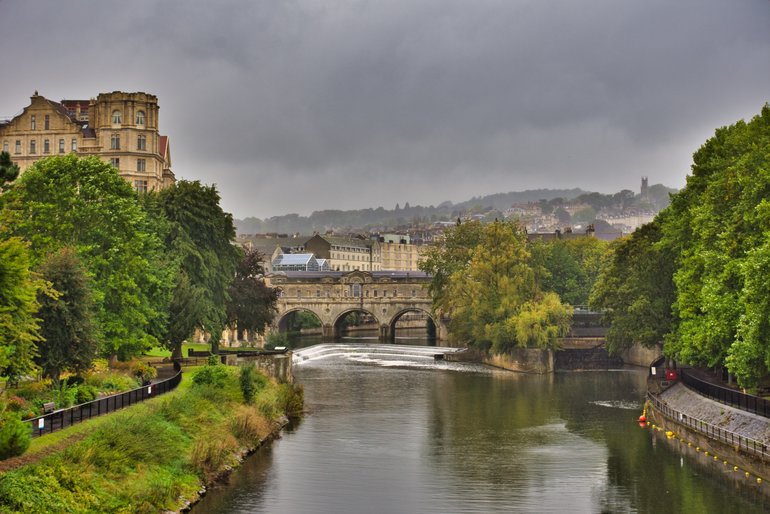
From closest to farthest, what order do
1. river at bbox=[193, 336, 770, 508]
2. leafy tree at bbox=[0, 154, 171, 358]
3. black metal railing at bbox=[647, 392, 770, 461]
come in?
river at bbox=[193, 336, 770, 508]
black metal railing at bbox=[647, 392, 770, 461]
leafy tree at bbox=[0, 154, 171, 358]

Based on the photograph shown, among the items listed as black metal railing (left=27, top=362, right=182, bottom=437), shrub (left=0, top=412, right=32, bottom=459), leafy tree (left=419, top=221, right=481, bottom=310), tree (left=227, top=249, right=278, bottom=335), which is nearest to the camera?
shrub (left=0, top=412, right=32, bottom=459)

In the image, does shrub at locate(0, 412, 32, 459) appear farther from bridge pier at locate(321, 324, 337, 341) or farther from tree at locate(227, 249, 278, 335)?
bridge pier at locate(321, 324, 337, 341)

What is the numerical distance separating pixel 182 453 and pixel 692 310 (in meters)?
31.5

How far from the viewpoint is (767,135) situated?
59.5m

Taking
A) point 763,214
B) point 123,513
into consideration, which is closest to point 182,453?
point 123,513

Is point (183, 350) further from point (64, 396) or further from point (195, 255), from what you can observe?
point (64, 396)

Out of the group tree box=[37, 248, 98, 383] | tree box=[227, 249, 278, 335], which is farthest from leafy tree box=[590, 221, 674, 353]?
tree box=[37, 248, 98, 383]

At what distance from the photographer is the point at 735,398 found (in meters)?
52.9

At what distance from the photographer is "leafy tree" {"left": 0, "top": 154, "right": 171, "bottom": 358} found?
5881cm

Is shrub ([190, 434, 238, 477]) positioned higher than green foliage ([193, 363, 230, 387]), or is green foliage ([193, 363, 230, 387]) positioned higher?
green foliage ([193, 363, 230, 387])

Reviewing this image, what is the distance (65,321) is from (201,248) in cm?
3219

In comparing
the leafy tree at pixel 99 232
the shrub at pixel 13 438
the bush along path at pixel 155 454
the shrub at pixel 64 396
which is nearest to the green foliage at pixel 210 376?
the bush along path at pixel 155 454

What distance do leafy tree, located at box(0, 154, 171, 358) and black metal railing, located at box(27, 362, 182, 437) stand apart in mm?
5794

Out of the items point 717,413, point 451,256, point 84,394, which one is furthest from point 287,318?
point 84,394
